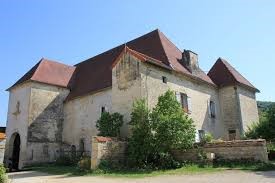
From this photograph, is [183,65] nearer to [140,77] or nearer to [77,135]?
[140,77]

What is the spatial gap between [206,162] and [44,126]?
13818mm

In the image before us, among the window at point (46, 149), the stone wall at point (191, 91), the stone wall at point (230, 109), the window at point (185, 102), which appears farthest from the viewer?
the window at point (46, 149)

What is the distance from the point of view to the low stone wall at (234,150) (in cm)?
1298

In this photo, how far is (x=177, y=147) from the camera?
15.0 m

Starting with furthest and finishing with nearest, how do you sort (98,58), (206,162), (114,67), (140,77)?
(98,58) < (114,67) < (140,77) < (206,162)

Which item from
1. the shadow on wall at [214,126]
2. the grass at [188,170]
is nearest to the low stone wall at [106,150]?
the grass at [188,170]

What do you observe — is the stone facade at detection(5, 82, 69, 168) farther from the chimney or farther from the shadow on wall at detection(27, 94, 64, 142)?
the chimney

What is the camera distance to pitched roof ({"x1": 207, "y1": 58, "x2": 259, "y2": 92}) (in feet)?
74.3

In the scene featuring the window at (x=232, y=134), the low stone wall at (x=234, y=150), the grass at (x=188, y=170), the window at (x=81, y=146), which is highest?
the window at (x=232, y=134)

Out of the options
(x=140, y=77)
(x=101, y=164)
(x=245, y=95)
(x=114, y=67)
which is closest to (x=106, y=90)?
(x=114, y=67)

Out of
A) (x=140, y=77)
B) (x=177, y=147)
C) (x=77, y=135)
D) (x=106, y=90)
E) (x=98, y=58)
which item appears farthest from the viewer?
(x=98, y=58)

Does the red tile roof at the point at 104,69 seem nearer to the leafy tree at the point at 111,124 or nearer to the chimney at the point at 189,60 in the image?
the chimney at the point at 189,60

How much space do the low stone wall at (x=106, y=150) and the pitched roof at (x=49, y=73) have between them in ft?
34.6

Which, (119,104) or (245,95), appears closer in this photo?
(119,104)
